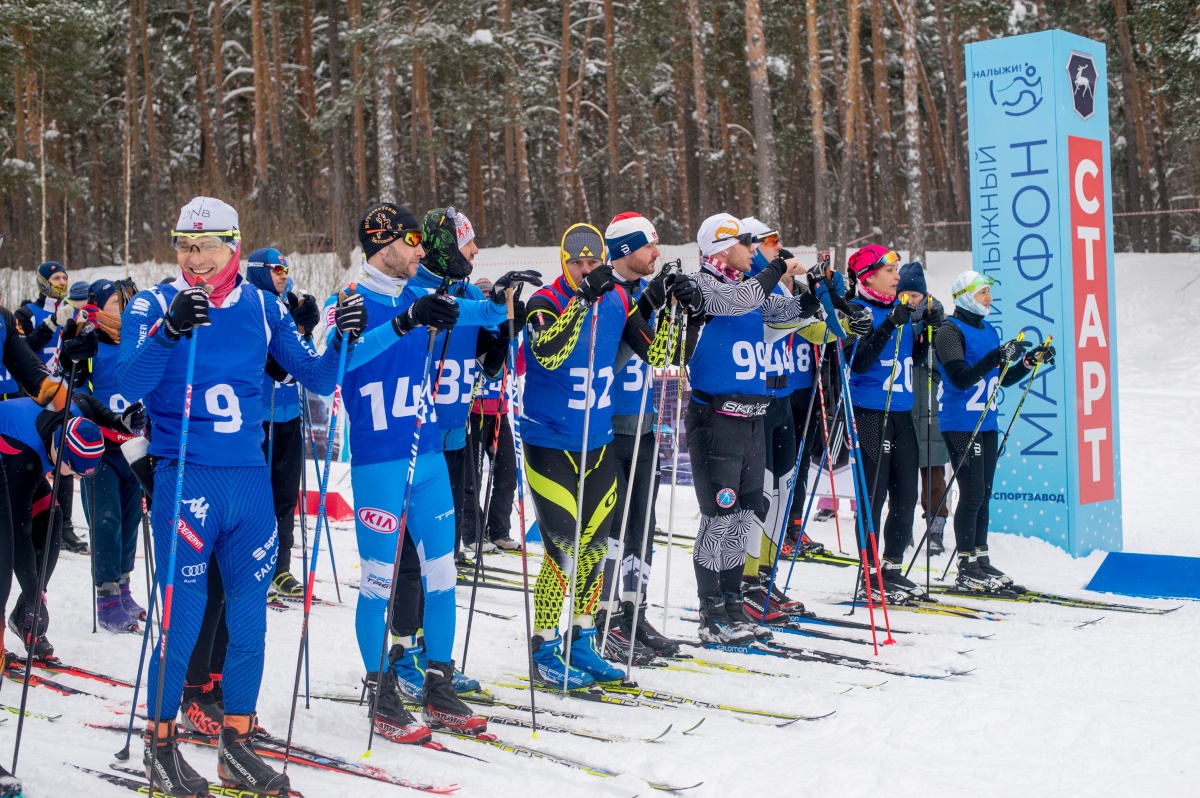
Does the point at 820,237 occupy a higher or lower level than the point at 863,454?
higher

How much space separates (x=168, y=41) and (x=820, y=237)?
18932 mm

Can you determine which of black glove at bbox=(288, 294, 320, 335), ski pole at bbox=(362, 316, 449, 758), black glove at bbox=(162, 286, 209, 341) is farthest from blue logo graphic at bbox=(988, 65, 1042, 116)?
black glove at bbox=(162, 286, 209, 341)

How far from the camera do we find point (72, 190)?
24.8m

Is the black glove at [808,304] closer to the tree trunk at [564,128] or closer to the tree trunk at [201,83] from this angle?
the tree trunk at [564,128]

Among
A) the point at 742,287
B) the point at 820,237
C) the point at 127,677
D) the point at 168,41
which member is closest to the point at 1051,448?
the point at 742,287

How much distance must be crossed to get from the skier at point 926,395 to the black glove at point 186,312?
4445 mm

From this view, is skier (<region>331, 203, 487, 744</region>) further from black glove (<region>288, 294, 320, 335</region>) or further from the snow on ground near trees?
black glove (<region>288, 294, 320, 335</region>)

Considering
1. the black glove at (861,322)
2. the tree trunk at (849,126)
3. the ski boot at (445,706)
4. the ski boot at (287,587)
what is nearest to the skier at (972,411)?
the black glove at (861,322)

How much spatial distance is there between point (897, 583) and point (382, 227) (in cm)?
390

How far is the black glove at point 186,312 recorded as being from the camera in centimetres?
311

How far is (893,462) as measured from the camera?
245 inches

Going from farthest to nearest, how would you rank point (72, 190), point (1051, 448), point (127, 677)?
point (72, 190) → point (1051, 448) → point (127, 677)

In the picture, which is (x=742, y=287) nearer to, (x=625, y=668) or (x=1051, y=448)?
(x=625, y=668)

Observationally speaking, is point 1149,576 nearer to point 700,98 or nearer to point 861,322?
point 861,322
